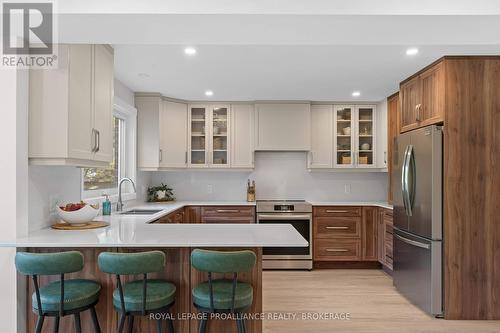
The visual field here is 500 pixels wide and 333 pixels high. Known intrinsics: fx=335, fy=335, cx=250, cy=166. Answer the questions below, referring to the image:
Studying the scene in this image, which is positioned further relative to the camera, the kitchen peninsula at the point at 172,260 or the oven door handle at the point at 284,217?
the oven door handle at the point at 284,217

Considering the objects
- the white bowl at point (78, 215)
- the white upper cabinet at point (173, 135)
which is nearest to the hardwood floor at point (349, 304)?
the white bowl at point (78, 215)

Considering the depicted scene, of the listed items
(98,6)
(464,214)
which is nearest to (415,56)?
(464,214)

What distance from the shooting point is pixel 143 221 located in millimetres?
2820

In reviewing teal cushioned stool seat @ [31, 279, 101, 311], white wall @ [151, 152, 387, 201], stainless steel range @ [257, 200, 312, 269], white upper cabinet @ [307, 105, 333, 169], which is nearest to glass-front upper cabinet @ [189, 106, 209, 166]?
white wall @ [151, 152, 387, 201]

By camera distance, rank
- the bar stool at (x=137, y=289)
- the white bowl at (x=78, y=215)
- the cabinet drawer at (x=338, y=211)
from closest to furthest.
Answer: the bar stool at (x=137, y=289), the white bowl at (x=78, y=215), the cabinet drawer at (x=338, y=211)

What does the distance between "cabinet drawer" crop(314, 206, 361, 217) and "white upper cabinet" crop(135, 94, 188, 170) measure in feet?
6.84

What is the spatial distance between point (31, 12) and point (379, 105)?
4.33m

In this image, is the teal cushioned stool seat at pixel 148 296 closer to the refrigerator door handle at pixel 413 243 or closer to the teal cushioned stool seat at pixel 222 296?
the teal cushioned stool seat at pixel 222 296

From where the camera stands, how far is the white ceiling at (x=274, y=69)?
2.88 metres

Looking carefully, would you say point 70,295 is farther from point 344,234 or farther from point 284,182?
point 284,182

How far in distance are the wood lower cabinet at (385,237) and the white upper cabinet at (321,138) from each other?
1038 mm

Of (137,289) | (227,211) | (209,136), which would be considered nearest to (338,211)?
(227,211)

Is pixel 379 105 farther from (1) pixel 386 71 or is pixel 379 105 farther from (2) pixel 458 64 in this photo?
(2) pixel 458 64

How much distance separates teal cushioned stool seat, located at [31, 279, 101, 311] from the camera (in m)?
1.88
